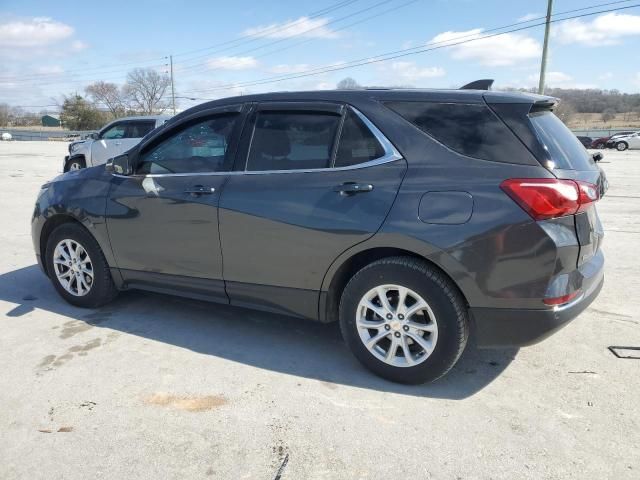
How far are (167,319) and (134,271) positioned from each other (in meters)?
0.48

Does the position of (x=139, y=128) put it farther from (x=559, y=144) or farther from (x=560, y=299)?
(x=560, y=299)

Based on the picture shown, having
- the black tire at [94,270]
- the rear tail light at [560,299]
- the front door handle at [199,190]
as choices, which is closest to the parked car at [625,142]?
the rear tail light at [560,299]

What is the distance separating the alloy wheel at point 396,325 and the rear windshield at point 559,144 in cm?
109

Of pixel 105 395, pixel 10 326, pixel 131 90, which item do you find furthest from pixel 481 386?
pixel 131 90

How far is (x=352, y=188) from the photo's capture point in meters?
3.12

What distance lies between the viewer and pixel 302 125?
3453 mm

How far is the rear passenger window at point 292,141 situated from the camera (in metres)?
3.33

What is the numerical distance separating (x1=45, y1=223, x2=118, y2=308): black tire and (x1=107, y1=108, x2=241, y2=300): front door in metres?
0.21

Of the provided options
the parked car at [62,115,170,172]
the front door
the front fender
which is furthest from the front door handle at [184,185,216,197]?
the parked car at [62,115,170,172]

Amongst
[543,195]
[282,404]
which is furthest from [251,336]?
[543,195]

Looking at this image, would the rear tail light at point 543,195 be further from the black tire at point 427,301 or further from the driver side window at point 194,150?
the driver side window at point 194,150

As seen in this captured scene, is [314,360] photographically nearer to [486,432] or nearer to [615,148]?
[486,432]

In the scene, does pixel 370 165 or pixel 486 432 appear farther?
pixel 370 165

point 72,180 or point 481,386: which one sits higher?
point 72,180
